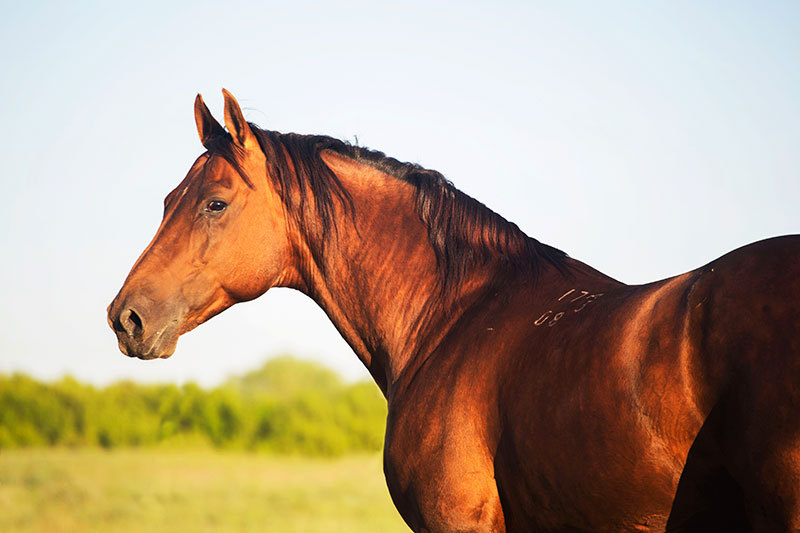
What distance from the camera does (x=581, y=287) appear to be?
3.35 metres

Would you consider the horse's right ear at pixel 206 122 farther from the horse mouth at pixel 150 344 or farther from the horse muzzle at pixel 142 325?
the horse mouth at pixel 150 344

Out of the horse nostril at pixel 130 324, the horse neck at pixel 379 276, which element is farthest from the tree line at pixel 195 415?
the horse nostril at pixel 130 324

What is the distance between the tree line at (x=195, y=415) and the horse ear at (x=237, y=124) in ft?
23.4

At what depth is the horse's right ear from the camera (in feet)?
14.0

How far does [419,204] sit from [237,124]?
4.01ft

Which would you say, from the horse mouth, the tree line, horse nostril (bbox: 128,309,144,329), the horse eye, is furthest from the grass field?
the horse eye

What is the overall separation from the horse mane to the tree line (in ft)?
22.6

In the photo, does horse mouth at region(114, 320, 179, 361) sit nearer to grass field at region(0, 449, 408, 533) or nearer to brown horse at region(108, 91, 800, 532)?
brown horse at region(108, 91, 800, 532)

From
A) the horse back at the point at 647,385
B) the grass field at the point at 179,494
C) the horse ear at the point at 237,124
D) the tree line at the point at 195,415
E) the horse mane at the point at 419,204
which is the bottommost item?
the grass field at the point at 179,494

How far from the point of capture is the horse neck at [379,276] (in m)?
3.97

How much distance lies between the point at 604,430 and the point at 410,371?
140cm

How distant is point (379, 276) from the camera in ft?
13.4

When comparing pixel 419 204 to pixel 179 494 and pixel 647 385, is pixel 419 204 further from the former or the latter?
pixel 179 494

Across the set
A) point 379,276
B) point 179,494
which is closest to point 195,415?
point 179,494
